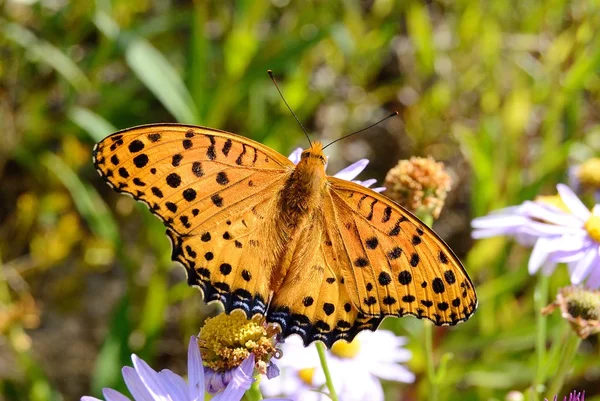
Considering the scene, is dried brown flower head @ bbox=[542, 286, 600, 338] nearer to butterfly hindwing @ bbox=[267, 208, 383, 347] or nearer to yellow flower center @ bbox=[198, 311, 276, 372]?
butterfly hindwing @ bbox=[267, 208, 383, 347]

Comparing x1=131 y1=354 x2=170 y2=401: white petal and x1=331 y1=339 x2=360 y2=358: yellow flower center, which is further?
x1=331 y1=339 x2=360 y2=358: yellow flower center

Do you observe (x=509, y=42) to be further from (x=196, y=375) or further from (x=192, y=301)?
(x=196, y=375)

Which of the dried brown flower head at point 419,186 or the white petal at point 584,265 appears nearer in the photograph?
the white petal at point 584,265

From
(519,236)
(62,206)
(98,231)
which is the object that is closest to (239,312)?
(519,236)

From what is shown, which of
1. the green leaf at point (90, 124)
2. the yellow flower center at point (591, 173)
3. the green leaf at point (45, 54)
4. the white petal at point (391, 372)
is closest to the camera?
the white petal at point (391, 372)

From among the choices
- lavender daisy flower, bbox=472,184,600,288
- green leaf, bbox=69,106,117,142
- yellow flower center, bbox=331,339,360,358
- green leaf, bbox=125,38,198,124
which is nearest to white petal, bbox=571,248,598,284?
lavender daisy flower, bbox=472,184,600,288

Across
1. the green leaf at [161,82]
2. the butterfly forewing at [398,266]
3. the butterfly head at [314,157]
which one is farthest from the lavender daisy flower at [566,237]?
A: the green leaf at [161,82]

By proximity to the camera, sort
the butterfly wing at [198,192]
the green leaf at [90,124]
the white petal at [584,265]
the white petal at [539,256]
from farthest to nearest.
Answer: the green leaf at [90,124]
the white petal at [539,256]
the white petal at [584,265]
the butterfly wing at [198,192]

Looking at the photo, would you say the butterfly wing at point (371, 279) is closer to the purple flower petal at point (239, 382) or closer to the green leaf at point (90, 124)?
the purple flower petal at point (239, 382)
